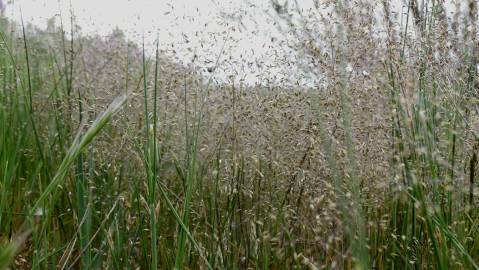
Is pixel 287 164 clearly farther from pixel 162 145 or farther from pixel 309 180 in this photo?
pixel 162 145

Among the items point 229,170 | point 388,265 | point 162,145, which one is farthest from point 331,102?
point 162,145

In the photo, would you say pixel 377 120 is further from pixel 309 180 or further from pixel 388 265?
pixel 388 265

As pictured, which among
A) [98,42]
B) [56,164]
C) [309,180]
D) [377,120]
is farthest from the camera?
[98,42]

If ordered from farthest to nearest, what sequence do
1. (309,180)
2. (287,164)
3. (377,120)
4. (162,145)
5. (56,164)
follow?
(56,164) < (162,145) < (287,164) < (309,180) < (377,120)

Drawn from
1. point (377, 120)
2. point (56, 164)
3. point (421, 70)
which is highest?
point (421, 70)

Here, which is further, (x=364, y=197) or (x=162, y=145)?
(x=162, y=145)

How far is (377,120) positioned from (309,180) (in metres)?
0.28

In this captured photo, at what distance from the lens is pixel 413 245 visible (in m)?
1.77

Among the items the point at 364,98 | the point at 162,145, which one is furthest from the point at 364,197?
the point at 162,145

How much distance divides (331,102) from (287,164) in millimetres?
272

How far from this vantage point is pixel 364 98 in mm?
1725

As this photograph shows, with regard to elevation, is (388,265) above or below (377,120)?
below

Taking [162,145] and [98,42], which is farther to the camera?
[98,42]

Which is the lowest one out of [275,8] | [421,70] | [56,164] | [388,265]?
[388,265]
